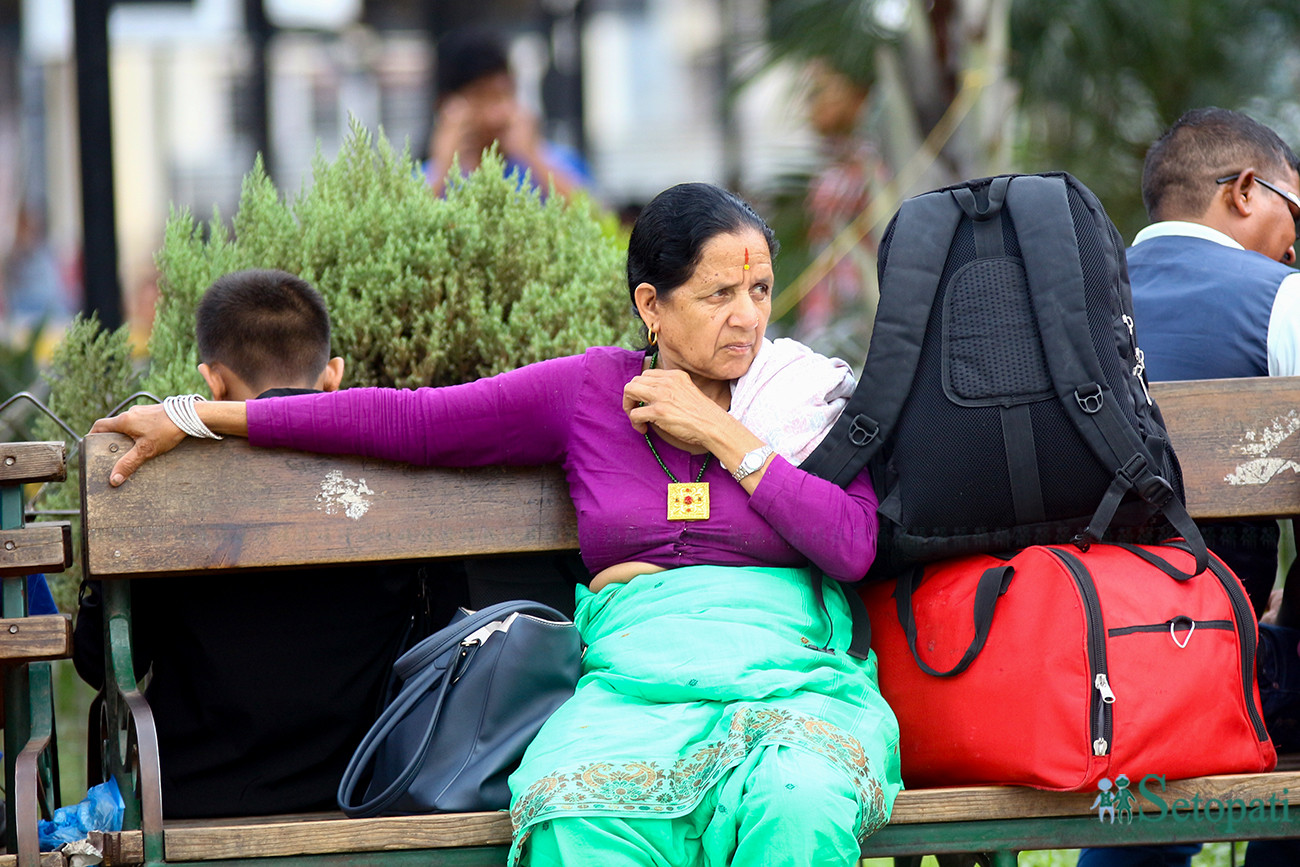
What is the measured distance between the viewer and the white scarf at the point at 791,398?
2.51m

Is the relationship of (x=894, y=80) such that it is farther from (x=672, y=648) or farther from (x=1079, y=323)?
(x=672, y=648)

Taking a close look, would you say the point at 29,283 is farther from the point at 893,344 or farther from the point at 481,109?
the point at 893,344

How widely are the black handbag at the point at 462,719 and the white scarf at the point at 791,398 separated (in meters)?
0.53

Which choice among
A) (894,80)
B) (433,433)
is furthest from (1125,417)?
(894,80)

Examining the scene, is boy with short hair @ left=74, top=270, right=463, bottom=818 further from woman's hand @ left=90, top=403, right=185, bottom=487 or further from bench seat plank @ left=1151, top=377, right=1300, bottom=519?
bench seat plank @ left=1151, top=377, right=1300, bottom=519

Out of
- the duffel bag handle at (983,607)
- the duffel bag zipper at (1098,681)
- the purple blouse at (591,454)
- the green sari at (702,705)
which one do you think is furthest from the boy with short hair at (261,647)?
the duffel bag zipper at (1098,681)

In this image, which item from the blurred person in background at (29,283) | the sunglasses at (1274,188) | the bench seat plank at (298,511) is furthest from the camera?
the blurred person in background at (29,283)

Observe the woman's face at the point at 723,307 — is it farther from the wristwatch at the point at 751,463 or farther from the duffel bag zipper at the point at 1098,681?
the duffel bag zipper at the point at 1098,681

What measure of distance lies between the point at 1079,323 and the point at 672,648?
890 mm

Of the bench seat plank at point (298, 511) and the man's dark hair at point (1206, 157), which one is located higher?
the man's dark hair at point (1206, 157)

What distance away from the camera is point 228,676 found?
8.41ft

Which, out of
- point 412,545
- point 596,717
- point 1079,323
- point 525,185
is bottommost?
point 596,717

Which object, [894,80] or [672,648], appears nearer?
[672,648]

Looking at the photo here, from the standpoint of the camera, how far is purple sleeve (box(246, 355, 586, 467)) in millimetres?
2484
